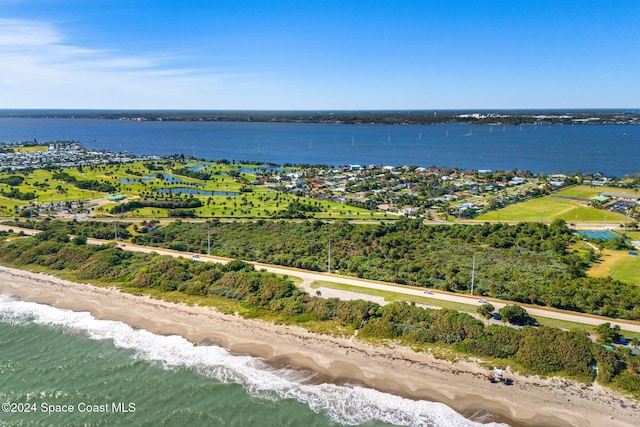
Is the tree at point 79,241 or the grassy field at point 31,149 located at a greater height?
the grassy field at point 31,149

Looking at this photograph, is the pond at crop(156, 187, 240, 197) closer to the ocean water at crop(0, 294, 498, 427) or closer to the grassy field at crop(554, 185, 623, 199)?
the ocean water at crop(0, 294, 498, 427)

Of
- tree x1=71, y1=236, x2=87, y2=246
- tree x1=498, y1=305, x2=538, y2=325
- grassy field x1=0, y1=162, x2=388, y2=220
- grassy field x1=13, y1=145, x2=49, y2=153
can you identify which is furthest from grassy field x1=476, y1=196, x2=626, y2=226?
grassy field x1=13, y1=145, x2=49, y2=153

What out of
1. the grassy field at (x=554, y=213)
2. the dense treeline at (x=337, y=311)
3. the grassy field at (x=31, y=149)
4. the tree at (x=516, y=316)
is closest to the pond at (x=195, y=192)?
the dense treeline at (x=337, y=311)

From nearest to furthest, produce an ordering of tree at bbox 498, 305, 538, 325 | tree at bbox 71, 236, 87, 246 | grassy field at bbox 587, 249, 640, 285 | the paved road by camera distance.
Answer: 1. tree at bbox 498, 305, 538, 325
2. the paved road
3. grassy field at bbox 587, 249, 640, 285
4. tree at bbox 71, 236, 87, 246

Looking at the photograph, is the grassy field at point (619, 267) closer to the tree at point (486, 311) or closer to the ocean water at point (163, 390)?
the tree at point (486, 311)

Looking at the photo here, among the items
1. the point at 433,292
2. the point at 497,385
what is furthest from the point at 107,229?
the point at 497,385

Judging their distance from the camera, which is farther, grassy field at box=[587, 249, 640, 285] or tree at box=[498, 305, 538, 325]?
grassy field at box=[587, 249, 640, 285]

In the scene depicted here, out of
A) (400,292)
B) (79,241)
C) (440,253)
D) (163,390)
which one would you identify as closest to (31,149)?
(79,241)
